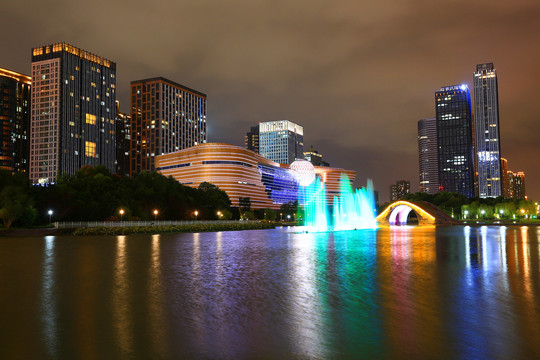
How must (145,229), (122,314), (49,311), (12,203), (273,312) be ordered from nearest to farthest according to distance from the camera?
(122,314) < (273,312) < (49,311) < (12,203) < (145,229)

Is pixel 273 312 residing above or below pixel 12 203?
Answer: below

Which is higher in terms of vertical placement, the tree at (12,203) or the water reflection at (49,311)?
the tree at (12,203)

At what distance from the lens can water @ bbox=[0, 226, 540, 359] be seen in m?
9.34

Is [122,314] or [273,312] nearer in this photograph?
[122,314]

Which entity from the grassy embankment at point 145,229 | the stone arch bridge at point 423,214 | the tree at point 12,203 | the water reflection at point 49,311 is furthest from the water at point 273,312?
the stone arch bridge at point 423,214

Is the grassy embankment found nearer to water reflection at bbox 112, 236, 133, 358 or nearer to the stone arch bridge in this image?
water reflection at bbox 112, 236, 133, 358

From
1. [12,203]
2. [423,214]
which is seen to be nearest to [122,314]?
[12,203]

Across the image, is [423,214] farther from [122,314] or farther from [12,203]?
[122,314]

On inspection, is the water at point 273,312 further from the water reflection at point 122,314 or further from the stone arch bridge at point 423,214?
the stone arch bridge at point 423,214

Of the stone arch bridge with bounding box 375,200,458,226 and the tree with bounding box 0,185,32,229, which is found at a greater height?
the tree with bounding box 0,185,32,229

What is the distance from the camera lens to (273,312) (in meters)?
13.0

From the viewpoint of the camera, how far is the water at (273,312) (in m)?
9.34

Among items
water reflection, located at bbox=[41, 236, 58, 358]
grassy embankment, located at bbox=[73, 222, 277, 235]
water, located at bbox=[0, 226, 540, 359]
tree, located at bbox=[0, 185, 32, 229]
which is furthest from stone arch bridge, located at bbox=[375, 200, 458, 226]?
water reflection, located at bbox=[41, 236, 58, 358]

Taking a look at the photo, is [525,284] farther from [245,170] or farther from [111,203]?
[245,170]
